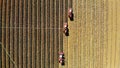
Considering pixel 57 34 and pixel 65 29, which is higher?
pixel 65 29

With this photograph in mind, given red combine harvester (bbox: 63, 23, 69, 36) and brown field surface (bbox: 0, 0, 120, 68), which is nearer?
brown field surface (bbox: 0, 0, 120, 68)

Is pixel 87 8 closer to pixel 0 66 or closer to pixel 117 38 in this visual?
pixel 117 38

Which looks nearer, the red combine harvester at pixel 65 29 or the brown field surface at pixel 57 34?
the brown field surface at pixel 57 34

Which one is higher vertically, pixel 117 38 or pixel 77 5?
pixel 77 5

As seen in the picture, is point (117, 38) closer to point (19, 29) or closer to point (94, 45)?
point (94, 45)

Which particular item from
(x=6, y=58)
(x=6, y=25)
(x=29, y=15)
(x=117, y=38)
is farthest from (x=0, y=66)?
(x=117, y=38)

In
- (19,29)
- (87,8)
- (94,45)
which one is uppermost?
(87,8)

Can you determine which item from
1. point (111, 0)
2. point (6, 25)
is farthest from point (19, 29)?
point (111, 0)
